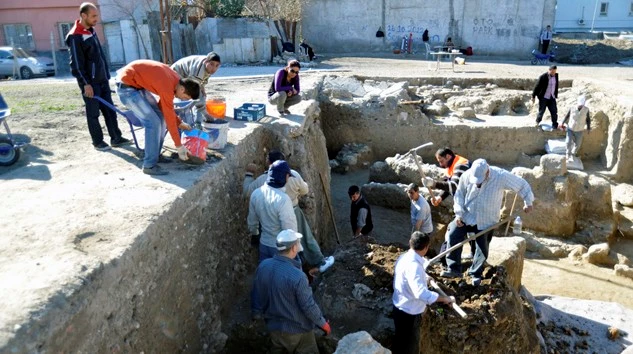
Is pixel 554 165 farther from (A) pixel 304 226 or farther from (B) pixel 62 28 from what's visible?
(B) pixel 62 28

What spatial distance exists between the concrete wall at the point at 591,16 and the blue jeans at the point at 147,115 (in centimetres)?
3220

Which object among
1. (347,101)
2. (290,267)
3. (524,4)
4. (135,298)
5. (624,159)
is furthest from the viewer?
(524,4)

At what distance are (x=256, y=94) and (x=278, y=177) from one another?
18.7 feet

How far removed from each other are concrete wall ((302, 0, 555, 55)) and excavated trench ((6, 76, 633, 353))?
34.3 ft

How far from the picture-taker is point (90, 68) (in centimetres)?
574

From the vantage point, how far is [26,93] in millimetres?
10375

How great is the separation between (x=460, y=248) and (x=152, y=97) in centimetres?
381

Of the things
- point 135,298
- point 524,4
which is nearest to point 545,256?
point 135,298

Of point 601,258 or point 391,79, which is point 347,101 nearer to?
point 391,79

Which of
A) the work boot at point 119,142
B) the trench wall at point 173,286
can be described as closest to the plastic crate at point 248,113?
the trench wall at point 173,286

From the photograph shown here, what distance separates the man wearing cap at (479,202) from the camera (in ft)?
17.7

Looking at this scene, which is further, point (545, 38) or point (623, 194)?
point (545, 38)

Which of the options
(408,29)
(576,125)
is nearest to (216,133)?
(576,125)

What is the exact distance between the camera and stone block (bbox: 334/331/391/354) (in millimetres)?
3662
